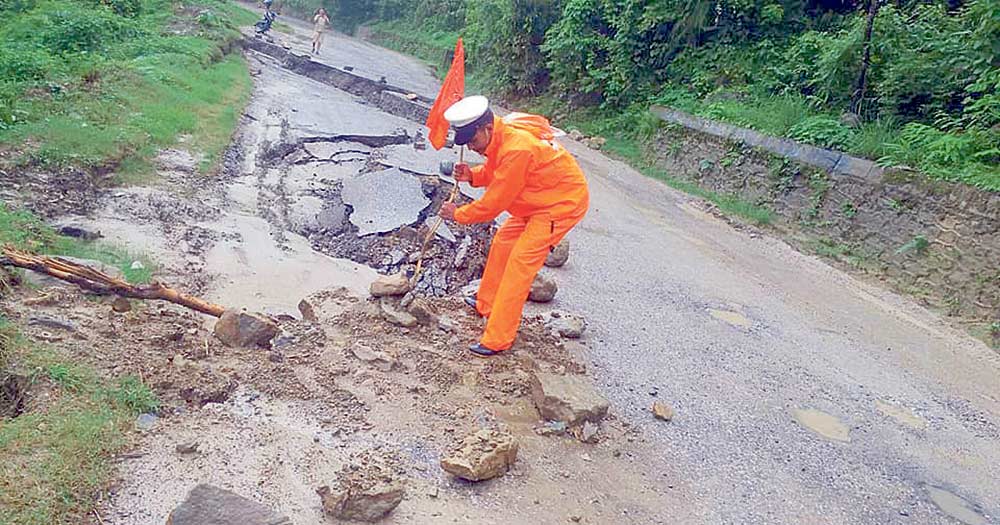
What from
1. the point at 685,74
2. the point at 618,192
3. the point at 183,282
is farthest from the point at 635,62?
the point at 183,282

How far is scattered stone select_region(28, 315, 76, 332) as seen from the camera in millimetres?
4305

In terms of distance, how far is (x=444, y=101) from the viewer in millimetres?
5242

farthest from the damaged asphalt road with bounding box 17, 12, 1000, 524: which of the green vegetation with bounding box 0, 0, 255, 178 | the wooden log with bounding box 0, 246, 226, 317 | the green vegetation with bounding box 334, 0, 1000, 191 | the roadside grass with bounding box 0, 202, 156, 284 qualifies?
the green vegetation with bounding box 334, 0, 1000, 191

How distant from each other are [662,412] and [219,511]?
270 centimetres

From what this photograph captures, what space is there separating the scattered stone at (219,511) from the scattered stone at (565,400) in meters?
1.74

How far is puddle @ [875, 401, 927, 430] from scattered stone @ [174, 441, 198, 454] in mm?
4458

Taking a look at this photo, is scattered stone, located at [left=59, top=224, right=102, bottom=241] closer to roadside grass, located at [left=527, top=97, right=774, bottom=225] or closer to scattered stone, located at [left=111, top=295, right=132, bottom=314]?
scattered stone, located at [left=111, top=295, right=132, bottom=314]

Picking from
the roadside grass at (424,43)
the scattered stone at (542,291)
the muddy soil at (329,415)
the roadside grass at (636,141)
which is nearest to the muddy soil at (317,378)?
A: the muddy soil at (329,415)

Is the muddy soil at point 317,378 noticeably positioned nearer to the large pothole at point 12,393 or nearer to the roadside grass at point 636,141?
the large pothole at point 12,393

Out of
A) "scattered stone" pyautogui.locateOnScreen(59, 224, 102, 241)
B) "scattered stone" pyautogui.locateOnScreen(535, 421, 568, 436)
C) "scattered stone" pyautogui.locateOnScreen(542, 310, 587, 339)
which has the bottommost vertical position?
"scattered stone" pyautogui.locateOnScreen(59, 224, 102, 241)

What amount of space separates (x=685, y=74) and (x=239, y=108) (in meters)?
9.26

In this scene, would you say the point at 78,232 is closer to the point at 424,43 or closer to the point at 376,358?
the point at 376,358

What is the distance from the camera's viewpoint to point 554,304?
243 inches

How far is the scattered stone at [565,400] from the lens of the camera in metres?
4.25
